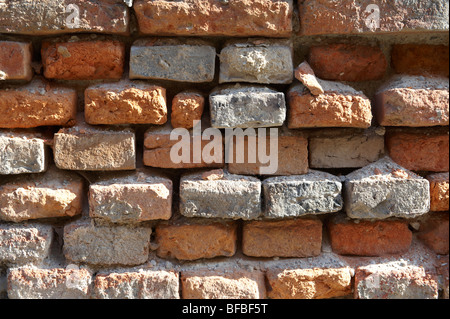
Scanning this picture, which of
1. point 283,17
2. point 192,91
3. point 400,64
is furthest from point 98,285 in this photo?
point 400,64

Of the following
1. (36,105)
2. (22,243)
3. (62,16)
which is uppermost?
(62,16)

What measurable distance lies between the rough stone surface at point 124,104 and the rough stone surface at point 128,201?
0.51ft

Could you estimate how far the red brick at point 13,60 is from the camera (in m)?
0.93

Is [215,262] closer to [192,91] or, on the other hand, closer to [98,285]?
[98,285]

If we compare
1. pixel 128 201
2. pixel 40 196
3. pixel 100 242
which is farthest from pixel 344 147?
pixel 40 196

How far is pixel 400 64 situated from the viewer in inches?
40.6

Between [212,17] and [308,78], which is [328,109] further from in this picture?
[212,17]

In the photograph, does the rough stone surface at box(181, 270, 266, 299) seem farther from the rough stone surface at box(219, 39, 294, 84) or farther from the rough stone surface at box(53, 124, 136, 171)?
the rough stone surface at box(219, 39, 294, 84)

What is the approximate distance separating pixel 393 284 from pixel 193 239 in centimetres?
52

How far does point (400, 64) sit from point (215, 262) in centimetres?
70

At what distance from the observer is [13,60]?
3.06 feet

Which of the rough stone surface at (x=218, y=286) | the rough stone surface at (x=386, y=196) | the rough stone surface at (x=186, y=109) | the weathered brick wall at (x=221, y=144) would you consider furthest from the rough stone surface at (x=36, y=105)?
the rough stone surface at (x=386, y=196)

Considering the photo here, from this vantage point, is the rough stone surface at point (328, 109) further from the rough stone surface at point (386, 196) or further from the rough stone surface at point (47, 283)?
the rough stone surface at point (47, 283)

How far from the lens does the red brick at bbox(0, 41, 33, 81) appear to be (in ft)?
3.05
